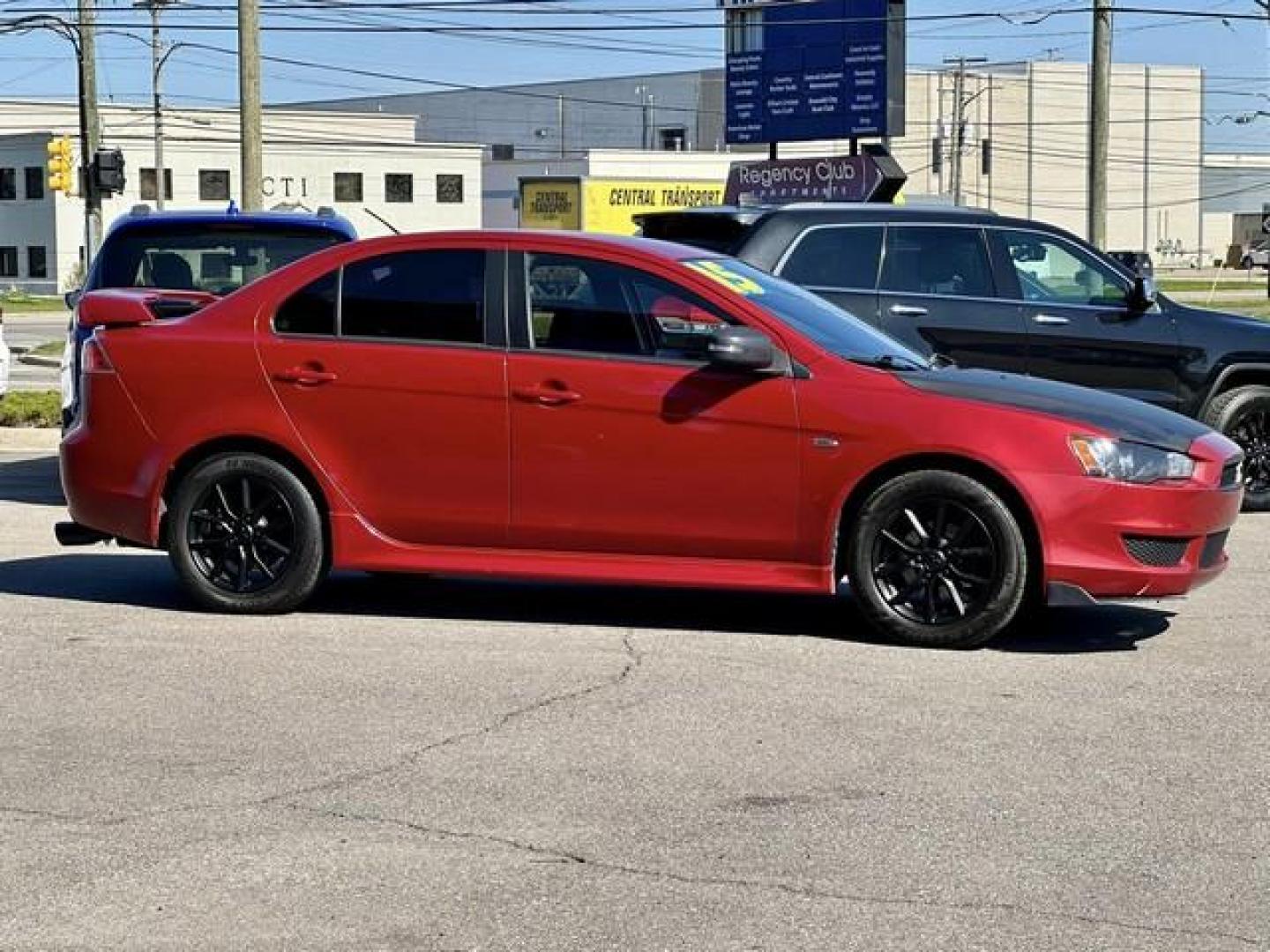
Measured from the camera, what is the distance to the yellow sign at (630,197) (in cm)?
5931

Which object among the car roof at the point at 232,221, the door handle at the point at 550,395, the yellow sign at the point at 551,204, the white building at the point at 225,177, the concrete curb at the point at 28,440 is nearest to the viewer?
the door handle at the point at 550,395

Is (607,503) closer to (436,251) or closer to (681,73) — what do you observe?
(436,251)

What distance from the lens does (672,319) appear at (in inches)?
329

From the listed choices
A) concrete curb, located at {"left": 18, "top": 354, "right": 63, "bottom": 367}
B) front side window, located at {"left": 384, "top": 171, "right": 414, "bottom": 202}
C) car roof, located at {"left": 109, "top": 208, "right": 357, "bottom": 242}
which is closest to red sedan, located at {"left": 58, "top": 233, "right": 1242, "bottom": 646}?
car roof, located at {"left": 109, "top": 208, "right": 357, "bottom": 242}

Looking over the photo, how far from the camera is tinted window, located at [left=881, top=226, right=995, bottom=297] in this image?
12578mm

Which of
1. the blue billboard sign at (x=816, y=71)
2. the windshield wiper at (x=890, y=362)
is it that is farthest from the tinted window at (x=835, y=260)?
the blue billboard sign at (x=816, y=71)

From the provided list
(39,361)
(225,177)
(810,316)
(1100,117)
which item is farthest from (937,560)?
(225,177)

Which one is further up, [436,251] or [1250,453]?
[436,251]

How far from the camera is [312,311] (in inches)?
342

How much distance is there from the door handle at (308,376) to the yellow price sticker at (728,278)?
5.23 ft

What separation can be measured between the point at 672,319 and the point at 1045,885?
3705 millimetres

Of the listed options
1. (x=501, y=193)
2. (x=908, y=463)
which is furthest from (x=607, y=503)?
(x=501, y=193)

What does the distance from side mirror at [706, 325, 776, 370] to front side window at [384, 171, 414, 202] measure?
245 ft

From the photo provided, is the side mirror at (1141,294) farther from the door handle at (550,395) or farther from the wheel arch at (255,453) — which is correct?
the wheel arch at (255,453)
